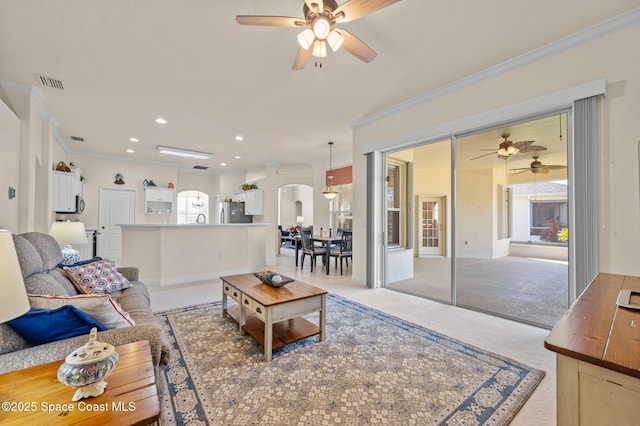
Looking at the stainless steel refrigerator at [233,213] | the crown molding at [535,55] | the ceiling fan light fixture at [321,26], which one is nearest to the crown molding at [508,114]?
the crown molding at [535,55]

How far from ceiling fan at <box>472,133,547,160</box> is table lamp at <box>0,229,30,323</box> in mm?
4340

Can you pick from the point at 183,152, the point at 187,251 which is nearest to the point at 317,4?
the point at 187,251

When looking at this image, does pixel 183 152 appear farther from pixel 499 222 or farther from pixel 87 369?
pixel 499 222

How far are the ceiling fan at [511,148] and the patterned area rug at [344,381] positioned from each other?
2.48 metres

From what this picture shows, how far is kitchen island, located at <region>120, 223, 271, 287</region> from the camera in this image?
182 inches

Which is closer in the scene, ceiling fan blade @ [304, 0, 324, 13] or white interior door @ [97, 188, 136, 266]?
ceiling fan blade @ [304, 0, 324, 13]

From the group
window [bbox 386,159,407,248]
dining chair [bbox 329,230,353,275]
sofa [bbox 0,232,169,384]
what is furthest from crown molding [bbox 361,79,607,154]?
sofa [bbox 0,232,169,384]

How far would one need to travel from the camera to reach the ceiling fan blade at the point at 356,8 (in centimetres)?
178

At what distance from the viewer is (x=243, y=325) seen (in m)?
2.73

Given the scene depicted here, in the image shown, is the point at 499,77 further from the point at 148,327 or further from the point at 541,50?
the point at 148,327

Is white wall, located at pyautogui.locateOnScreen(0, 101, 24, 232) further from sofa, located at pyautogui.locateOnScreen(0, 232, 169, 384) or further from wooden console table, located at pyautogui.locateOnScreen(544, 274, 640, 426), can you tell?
wooden console table, located at pyautogui.locateOnScreen(544, 274, 640, 426)

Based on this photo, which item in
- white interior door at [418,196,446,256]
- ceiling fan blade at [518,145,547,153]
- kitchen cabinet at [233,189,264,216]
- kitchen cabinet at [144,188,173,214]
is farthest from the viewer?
kitchen cabinet at [233,189,264,216]

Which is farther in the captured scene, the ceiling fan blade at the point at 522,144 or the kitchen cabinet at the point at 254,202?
the kitchen cabinet at the point at 254,202

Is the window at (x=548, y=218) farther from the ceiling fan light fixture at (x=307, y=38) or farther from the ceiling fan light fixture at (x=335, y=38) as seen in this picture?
the ceiling fan light fixture at (x=307, y=38)
